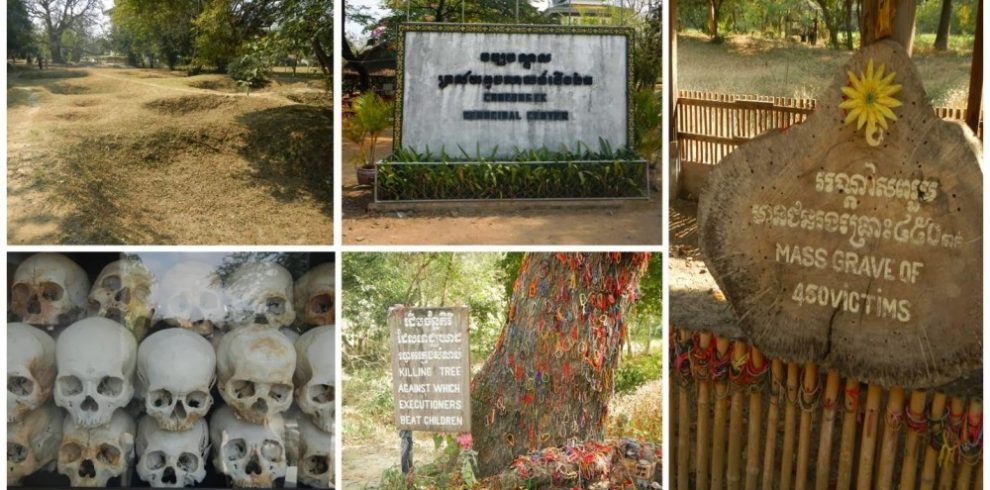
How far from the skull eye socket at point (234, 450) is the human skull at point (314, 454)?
0.29 m

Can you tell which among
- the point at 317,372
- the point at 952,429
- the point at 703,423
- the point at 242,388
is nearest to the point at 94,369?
the point at 242,388

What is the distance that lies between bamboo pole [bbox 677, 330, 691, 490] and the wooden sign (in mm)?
1077

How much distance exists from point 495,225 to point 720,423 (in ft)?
4.90

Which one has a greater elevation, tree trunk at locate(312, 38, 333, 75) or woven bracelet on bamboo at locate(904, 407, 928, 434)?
tree trunk at locate(312, 38, 333, 75)

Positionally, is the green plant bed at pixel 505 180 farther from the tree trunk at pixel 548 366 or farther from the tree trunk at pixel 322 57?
the tree trunk at pixel 322 57

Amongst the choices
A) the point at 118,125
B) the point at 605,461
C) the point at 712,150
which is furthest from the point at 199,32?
the point at 712,150

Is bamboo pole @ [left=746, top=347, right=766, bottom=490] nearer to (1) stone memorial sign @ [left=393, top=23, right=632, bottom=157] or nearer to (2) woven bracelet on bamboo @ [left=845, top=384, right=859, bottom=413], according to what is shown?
(2) woven bracelet on bamboo @ [left=845, top=384, right=859, bottom=413]

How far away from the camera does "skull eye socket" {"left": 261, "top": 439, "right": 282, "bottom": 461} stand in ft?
17.8

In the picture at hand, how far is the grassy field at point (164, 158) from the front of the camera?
5391 mm

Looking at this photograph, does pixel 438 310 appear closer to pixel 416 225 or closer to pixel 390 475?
pixel 416 225

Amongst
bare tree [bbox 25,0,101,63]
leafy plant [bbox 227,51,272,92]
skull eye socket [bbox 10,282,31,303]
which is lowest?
skull eye socket [bbox 10,282,31,303]

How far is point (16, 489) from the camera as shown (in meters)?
5.45

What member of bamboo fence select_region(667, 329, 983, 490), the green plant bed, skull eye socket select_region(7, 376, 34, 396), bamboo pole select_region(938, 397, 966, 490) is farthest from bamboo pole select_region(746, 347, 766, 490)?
skull eye socket select_region(7, 376, 34, 396)

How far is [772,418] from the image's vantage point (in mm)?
5059
